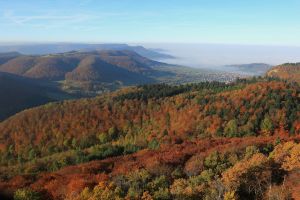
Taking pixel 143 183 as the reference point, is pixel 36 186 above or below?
below

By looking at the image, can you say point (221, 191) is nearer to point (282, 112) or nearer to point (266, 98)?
point (282, 112)

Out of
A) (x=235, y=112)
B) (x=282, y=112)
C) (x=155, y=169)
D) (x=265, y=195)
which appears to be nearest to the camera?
(x=265, y=195)

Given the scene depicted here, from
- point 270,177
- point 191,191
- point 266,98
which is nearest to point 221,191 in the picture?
point 191,191

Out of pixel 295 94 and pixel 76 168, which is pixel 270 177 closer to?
pixel 76 168

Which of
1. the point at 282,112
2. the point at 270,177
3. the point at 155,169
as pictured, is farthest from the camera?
the point at 282,112

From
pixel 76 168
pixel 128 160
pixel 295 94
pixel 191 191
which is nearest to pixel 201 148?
pixel 128 160

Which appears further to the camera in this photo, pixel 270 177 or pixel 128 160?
pixel 128 160

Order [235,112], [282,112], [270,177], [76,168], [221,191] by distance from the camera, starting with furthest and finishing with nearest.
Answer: [235,112]
[282,112]
[76,168]
[270,177]
[221,191]

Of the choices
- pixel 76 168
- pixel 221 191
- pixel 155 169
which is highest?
pixel 221 191

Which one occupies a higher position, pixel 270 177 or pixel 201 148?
pixel 270 177
